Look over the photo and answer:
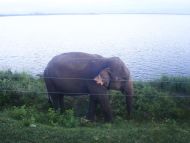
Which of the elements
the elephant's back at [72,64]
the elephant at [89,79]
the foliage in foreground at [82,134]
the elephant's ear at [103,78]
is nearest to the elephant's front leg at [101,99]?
the elephant at [89,79]

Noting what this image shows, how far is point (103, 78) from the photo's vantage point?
11883 millimetres

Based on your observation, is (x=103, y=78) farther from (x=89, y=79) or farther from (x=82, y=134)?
(x=82, y=134)

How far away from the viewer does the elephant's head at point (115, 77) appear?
11.9 m

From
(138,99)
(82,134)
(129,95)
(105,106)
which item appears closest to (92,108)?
(105,106)

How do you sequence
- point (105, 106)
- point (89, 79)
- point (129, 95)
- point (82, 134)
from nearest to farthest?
point (82, 134) < point (105, 106) < point (129, 95) < point (89, 79)

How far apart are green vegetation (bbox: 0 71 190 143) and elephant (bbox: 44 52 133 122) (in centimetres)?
29

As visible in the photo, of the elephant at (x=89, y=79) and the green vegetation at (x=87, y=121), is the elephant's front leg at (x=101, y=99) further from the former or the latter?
the green vegetation at (x=87, y=121)

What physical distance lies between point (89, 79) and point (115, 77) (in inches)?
24.7

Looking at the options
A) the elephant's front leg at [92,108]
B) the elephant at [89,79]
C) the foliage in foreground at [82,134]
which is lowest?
the foliage in foreground at [82,134]

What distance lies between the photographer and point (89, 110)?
11688 mm

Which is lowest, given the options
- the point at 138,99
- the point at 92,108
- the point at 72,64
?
the point at 92,108

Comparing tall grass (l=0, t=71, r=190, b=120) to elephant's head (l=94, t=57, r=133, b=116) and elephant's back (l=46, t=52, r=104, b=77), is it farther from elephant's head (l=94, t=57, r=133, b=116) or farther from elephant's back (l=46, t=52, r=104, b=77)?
elephant's back (l=46, t=52, r=104, b=77)

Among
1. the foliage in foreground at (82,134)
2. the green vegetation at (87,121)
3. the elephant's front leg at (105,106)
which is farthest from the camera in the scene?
the elephant's front leg at (105,106)

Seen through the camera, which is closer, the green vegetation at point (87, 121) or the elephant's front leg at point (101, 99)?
the green vegetation at point (87, 121)
